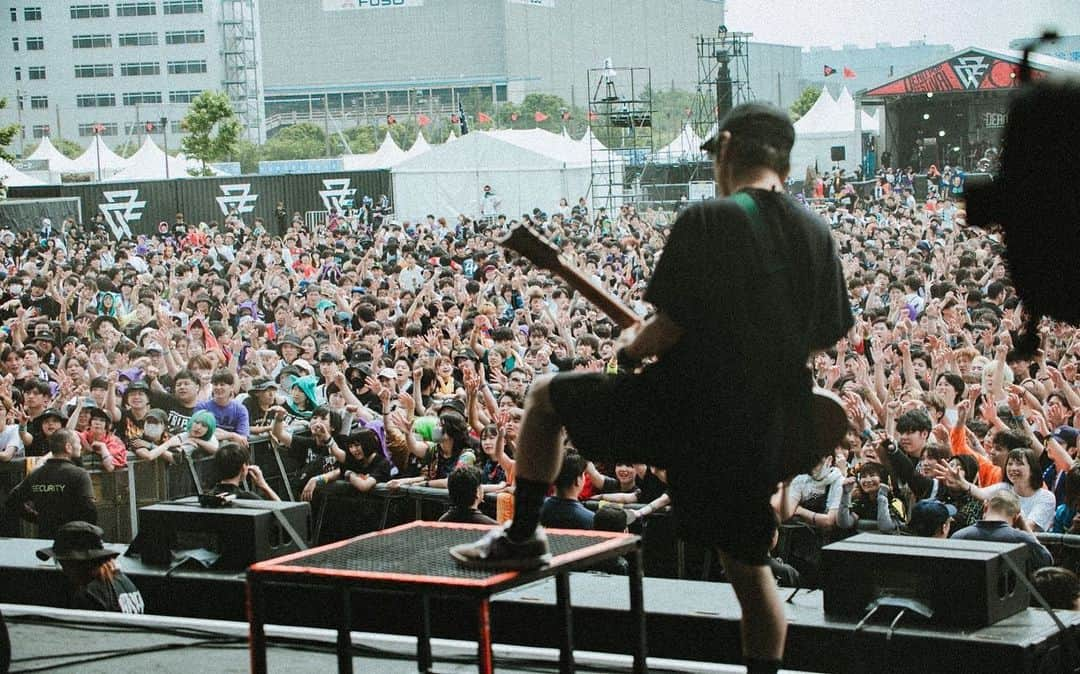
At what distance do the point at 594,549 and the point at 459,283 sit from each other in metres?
10.4

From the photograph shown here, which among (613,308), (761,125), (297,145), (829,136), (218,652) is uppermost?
(297,145)

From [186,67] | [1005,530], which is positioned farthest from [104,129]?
[1005,530]

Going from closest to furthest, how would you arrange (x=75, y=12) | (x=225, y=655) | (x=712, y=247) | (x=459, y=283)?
1. (x=712, y=247)
2. (x=225, y=655)
3. (x=459, y=283)
4. (x=75, y=12)

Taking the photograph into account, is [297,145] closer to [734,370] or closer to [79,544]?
[79,544]

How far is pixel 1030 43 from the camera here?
4.12 ft

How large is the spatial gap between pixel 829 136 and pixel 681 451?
32764 millimetres

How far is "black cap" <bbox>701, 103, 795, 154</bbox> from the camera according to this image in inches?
109

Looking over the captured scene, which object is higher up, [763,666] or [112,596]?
[763,666]

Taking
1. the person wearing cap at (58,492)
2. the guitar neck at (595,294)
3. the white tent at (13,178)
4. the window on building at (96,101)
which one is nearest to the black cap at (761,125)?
the guitar neck at (595,294)

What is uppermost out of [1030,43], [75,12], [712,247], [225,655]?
[75,12]

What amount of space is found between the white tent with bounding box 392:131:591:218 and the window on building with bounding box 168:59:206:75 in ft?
197

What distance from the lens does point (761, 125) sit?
2754mm

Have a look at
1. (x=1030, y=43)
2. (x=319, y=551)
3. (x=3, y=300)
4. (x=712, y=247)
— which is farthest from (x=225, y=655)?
(x=3, y=300)

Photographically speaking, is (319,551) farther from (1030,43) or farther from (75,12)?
(75,12)
